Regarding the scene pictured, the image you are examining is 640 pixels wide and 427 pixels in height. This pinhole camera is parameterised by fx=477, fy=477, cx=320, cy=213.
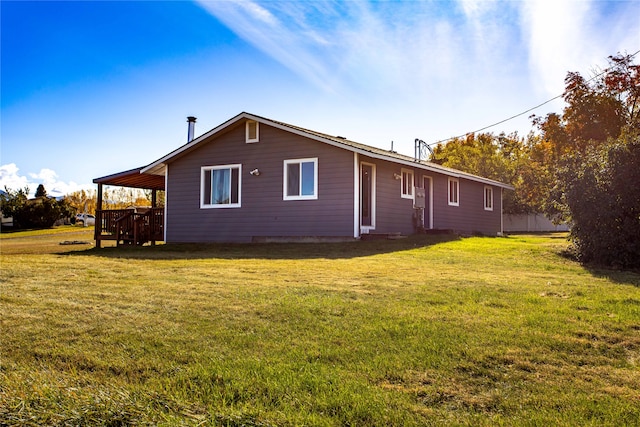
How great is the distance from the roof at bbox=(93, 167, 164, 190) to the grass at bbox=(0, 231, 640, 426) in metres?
Answer: 10.6

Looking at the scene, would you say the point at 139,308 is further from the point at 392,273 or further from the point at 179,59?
the point at 179,59

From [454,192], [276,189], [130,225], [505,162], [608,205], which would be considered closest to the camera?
[608,205]

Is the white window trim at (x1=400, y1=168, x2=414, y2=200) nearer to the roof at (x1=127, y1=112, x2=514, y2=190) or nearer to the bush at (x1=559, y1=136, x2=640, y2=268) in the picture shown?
the roof at (x1=127, y1=112, x2=514, y2=190)

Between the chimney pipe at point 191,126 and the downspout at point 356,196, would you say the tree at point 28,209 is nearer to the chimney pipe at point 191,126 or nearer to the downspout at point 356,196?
the chimney pipe at point 191,126

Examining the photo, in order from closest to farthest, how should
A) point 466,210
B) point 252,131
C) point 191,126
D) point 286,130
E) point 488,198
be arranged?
point 286,130 < point 252,131 < point 191,126 < point 466,210 < point 488,198

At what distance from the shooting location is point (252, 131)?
1512 centimetres

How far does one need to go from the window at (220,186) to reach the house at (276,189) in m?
0.03

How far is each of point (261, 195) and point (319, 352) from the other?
11.8 meters

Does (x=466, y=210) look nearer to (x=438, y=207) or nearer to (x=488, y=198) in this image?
(x=438, y=207)

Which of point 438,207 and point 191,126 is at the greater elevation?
point 191,126

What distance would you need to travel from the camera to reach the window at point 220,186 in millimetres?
15453

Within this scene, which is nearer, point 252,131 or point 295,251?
point 295,251

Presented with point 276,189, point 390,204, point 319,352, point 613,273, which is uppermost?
point 276,189

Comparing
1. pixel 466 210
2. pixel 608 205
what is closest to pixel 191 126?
pixel 466 210
